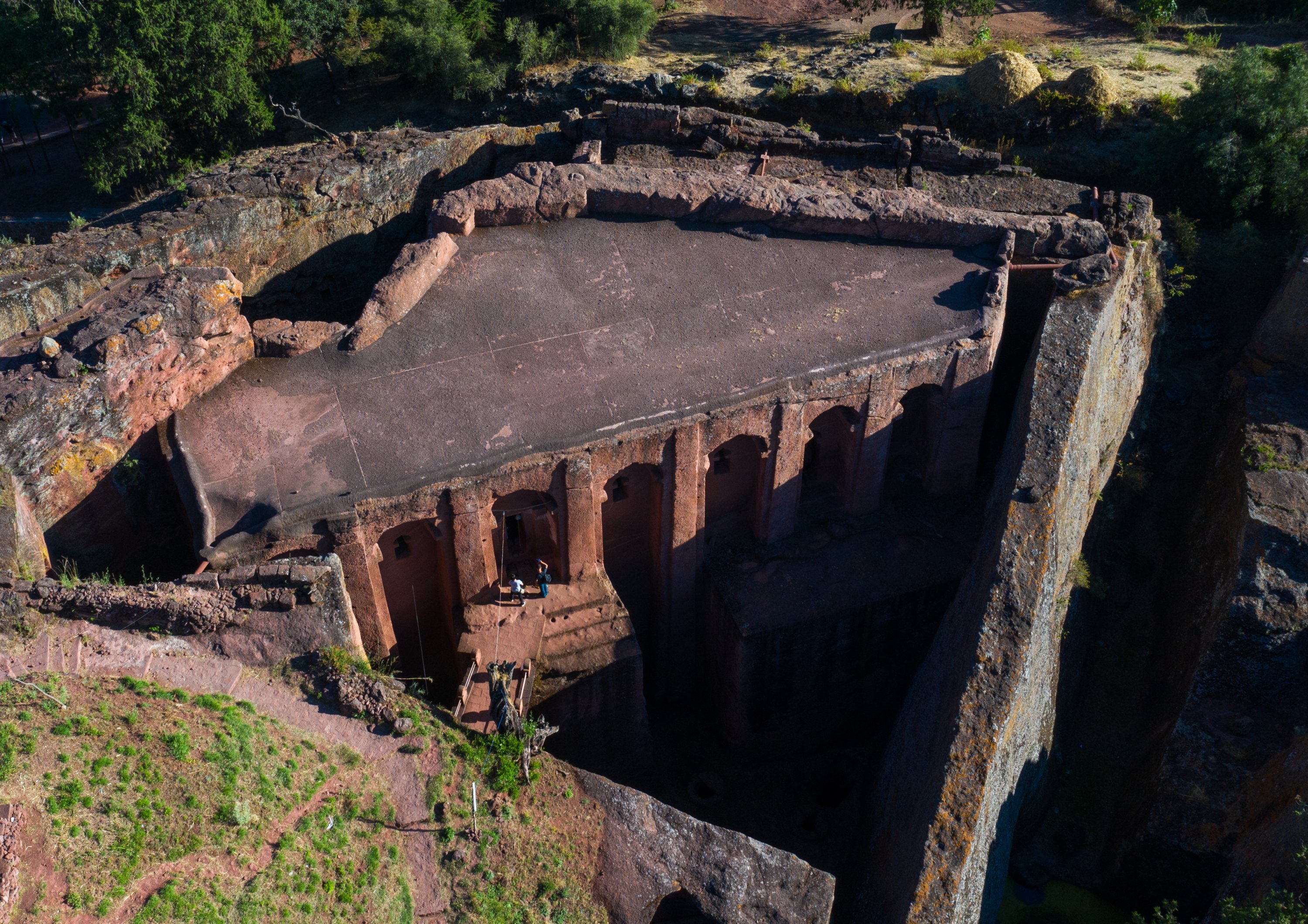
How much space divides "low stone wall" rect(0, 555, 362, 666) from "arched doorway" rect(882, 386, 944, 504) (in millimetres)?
9399

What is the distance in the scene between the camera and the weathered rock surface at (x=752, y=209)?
717 inches

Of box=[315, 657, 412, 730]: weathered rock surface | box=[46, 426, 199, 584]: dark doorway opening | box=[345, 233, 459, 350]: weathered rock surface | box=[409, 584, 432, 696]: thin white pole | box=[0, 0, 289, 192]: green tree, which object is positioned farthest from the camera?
box=[0, 0, 289, 192]: green tree

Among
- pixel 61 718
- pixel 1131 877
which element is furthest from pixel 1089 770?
pixel 61 718

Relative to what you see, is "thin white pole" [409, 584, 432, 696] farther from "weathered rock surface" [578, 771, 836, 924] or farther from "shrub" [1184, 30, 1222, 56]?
"shrub" [1184, 30, 1222, 56]

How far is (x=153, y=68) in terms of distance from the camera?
27109 millimetres

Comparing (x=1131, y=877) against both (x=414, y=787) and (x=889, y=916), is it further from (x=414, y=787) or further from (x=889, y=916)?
(x=414, y=787)

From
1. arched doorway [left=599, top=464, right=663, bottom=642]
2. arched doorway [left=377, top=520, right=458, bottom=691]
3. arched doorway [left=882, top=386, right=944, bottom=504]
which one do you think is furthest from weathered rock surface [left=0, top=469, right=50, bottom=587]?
arched doorway [left=882, top=386, right=944, bottom=504]

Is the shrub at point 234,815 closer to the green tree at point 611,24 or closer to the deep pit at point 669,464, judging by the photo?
the deep pit at point 669,464

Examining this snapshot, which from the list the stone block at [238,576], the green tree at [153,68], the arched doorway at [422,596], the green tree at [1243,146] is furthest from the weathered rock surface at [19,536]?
the green tree at [1243,146]

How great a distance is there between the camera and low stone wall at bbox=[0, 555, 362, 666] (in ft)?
40.5

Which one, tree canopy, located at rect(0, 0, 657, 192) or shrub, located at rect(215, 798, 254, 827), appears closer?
shrub, located at rect(215, 798, 254, 827)

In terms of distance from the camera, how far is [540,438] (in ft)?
50.5

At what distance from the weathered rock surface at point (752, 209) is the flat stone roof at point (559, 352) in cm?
24

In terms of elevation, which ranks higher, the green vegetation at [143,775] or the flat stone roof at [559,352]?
the flat stone roof at [559,352]
